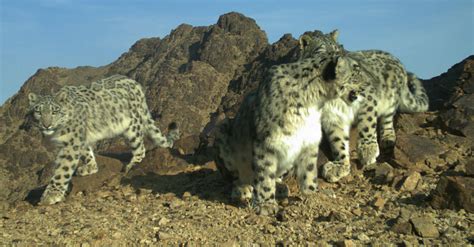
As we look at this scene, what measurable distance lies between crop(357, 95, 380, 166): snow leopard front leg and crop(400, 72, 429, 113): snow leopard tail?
144 centimetres

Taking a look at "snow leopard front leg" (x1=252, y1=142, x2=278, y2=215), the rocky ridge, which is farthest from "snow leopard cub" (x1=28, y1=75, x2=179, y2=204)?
"snow leopard front leg" (x1=252, y1=142, x2=278, y2=215)

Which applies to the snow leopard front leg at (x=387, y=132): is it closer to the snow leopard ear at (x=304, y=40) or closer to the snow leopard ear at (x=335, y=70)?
the snow leopard ear at (x=304, y=40)

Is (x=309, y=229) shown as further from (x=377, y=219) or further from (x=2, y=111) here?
(x=2, y=111)

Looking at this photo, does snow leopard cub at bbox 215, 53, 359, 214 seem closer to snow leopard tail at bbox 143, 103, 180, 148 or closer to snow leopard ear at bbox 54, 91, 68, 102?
snow leopard ear at bbox 54, 91, 68, 102

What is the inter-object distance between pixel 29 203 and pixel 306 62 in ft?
19.0

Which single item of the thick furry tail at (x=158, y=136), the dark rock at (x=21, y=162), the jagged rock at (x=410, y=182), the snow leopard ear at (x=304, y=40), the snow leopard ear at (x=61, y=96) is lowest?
the dark rock at (x=21, y=162)

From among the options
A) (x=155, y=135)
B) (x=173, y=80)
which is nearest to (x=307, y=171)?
(x=155, y=135)

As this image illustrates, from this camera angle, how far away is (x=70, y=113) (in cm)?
1247

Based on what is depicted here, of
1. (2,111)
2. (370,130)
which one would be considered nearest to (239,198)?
(370,130)

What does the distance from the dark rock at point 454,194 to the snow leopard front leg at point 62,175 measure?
21.0 ft

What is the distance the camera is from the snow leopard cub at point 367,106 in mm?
10570

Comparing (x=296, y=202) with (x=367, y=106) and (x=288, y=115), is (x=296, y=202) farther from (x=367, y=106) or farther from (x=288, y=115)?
(x=367, y=106)

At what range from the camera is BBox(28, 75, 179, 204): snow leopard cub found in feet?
38.9

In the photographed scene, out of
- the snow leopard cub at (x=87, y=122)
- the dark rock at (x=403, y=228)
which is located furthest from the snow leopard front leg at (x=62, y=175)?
the dark rock at (x=403, y=228)
